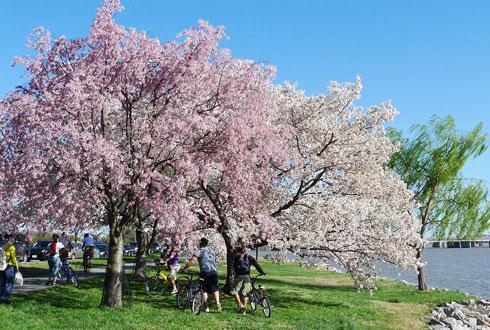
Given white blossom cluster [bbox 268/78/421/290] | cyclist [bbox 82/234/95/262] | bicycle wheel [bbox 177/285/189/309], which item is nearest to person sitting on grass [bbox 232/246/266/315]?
bicycle wheel [bbox 177/285/189/309]

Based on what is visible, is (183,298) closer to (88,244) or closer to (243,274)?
(243,274)

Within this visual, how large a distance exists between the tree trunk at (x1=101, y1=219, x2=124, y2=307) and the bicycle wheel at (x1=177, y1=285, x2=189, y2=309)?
6.05ft

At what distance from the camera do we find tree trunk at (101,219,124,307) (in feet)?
53.7

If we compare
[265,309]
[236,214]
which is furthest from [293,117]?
[265,309]

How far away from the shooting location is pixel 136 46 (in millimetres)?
16656

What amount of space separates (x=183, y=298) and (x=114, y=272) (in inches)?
91.8

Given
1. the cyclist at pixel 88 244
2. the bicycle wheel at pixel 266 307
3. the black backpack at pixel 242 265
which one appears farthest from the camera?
the cyclist at pixel 88 244

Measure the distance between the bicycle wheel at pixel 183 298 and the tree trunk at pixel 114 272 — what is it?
6.05 ft

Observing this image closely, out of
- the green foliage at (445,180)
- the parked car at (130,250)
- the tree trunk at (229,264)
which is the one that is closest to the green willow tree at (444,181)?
the green foliage at (445,180)

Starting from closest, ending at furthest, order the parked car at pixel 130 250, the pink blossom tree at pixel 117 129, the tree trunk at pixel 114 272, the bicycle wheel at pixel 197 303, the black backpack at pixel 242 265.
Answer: the pink blossom tree at pixel 117 129, the bicycle wheel at pixel 197 303, the tree trunk at pixel 114 272, the black backpack at pixel 242 265, the parked car at pixel 130 250

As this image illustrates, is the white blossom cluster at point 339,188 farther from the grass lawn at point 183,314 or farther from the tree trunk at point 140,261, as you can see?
the tree trunk at point 140,261

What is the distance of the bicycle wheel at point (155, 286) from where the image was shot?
19984mm

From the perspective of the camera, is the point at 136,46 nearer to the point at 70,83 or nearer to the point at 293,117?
the point at 70,83

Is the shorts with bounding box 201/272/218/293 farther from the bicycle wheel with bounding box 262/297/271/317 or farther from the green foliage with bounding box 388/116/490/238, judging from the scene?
the green foliage with bounding box 388/116/490/238
